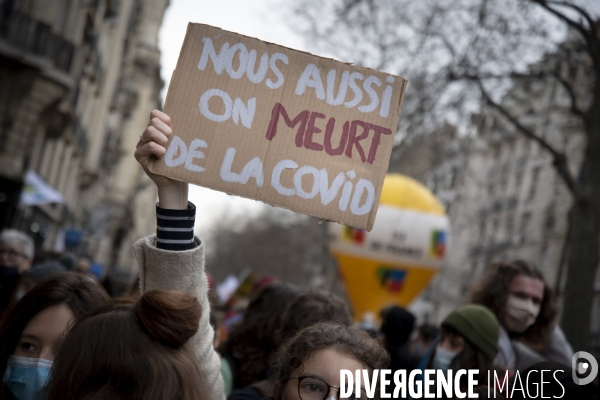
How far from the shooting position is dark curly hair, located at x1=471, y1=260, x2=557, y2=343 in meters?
5.40

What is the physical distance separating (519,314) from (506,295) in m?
0.13

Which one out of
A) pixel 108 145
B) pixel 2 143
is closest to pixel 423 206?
pixel 2 143

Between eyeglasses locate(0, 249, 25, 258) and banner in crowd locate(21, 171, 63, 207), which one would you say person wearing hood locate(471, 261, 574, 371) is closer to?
eyeglasses locate(0, 249, 25, 258)

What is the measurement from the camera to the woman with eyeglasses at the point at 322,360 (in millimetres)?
3078

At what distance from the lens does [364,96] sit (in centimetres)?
364

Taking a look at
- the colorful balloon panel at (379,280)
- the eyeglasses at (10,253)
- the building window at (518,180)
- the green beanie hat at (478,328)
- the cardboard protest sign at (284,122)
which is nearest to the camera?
the cardboard protest sign at (284,122)

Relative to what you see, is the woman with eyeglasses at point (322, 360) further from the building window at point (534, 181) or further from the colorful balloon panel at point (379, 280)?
the building window at point (534, 181)

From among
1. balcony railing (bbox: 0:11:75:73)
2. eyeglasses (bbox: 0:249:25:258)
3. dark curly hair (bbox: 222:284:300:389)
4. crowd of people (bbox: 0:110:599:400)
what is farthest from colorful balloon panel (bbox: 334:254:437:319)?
dark curly hair (bbox: 222:284:300:389)

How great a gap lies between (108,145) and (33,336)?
40190 mm

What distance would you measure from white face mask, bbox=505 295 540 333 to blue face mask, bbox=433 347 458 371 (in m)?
0.71

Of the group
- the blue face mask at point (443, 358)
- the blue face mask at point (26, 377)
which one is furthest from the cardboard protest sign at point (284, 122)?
the blue face mask at point (443, 358)

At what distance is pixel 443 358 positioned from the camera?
4750mm

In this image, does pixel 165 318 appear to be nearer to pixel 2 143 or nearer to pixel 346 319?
pixel 346 319

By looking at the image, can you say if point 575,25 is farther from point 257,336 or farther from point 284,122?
point 284,122
